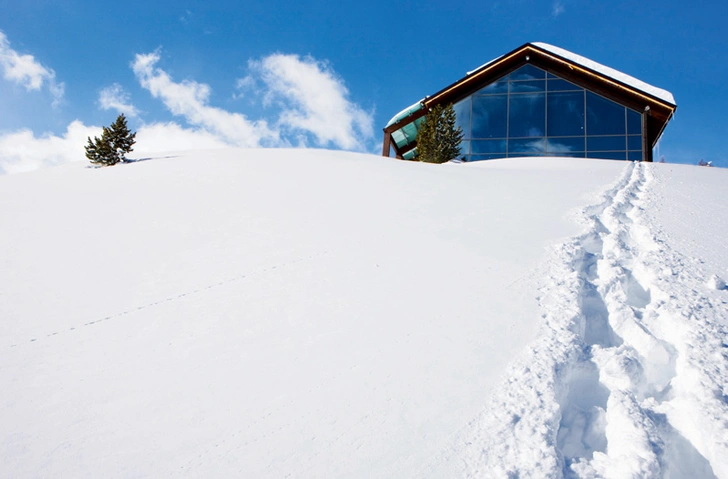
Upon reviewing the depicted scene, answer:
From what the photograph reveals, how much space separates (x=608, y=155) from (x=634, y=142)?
95 cm

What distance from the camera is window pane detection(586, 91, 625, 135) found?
617 inches

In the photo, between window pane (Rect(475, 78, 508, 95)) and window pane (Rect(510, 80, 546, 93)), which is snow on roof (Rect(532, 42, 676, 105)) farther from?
window pane (Rect(475, 78, 508, 95))

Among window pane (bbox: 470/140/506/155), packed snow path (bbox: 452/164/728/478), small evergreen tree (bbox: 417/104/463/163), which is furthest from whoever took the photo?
window pane (bbox: 470/140/506/155)

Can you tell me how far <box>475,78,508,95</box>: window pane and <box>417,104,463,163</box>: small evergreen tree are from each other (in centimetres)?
308

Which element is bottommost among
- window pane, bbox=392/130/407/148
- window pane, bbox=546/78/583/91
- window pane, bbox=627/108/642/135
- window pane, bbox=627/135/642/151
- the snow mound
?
the snow mound

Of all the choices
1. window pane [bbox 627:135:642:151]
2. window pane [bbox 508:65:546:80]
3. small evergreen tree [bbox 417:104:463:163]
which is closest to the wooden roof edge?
window pane [bbox 508:65:546:80]

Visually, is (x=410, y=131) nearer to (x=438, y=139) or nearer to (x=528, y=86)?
(x=528, y=86)

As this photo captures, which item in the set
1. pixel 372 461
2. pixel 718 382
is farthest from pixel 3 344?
pixel 718 382

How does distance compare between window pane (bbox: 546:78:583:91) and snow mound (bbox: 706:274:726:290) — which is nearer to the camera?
snow mound (bbox: 706:274:726:290)

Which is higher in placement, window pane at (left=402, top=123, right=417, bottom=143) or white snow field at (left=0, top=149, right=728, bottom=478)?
window pane at (left=402, top=123, right=417, bottom=143)

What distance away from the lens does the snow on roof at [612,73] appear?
15648mm

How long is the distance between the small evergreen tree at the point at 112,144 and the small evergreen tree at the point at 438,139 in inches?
358

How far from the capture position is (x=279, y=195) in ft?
23.5

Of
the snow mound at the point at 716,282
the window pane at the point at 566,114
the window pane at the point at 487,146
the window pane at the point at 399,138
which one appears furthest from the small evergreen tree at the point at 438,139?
the snow mound at the point at 716,282
